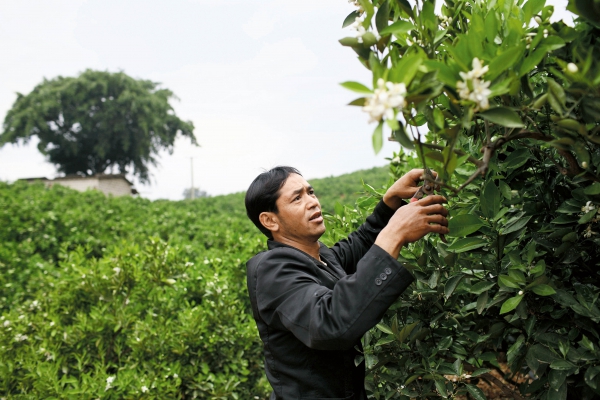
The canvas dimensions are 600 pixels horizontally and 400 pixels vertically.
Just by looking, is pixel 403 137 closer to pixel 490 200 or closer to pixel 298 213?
pixel 490 200

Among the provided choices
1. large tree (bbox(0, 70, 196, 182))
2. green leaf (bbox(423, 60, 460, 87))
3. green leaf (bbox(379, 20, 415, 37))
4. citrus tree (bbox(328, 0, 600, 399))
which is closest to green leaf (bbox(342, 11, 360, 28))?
citrus tree (bbox(328, 0, 600, 399))

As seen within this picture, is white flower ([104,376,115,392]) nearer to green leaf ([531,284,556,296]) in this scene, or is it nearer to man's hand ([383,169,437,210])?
man's hand ([383,169,437,210])

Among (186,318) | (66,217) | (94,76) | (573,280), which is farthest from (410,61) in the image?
(94,76)

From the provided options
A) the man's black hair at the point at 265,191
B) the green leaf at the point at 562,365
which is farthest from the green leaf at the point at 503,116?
the man's black hair at the point at 265,191

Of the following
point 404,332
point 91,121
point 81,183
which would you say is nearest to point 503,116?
point 404,332

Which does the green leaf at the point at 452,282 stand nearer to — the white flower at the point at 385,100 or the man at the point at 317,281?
the man at the point at 317,281

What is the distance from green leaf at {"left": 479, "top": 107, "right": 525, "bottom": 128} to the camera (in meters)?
1.12

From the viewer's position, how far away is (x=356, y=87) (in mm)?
1104

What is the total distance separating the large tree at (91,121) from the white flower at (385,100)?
33727mm

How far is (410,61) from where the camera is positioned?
1.11 m

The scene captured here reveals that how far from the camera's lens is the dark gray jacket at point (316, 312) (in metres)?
1.49

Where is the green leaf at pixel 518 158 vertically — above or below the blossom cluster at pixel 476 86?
below

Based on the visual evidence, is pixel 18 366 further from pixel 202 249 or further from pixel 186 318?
pixel 202 249

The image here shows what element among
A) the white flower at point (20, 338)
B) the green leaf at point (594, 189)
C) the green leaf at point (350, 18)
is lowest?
the white flower at point (20, 338)
